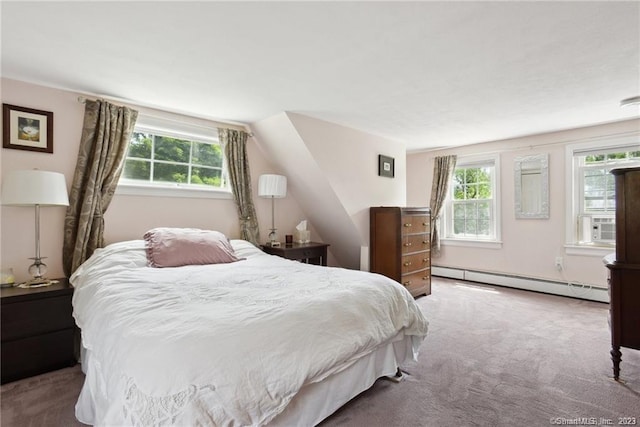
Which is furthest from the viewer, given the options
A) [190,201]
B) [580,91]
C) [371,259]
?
[371,259]

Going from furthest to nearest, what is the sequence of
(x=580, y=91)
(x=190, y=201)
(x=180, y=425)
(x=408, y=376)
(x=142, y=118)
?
1. (x=190, y=201)
2. (x=142, y=118)
3. (x=580, y=91)
4. (x=408, y=376)
5. (x=180, y=425)

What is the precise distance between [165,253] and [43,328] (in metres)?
0.91

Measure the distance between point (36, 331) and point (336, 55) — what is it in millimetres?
2826

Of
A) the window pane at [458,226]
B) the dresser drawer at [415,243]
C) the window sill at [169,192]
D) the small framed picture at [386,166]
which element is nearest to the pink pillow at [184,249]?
the window sill at [169,192]

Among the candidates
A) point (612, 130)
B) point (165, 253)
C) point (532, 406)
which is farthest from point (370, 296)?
point (612, 130)

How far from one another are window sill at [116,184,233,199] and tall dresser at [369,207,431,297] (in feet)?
6.38

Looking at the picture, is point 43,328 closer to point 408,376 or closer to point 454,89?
point 408,376

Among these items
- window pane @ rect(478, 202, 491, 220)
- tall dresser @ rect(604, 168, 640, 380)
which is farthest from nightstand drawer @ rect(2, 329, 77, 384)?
window pane @ rect(478, 202, 491, 220)

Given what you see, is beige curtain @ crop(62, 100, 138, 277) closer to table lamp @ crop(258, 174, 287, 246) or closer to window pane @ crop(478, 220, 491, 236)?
table lamp @ crop(258, 174, 287, 246)

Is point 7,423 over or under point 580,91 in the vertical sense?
under

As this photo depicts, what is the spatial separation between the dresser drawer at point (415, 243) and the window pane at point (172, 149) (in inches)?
109

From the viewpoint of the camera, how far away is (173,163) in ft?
10.9

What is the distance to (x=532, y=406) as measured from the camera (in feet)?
5.81

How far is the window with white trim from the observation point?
368cm
